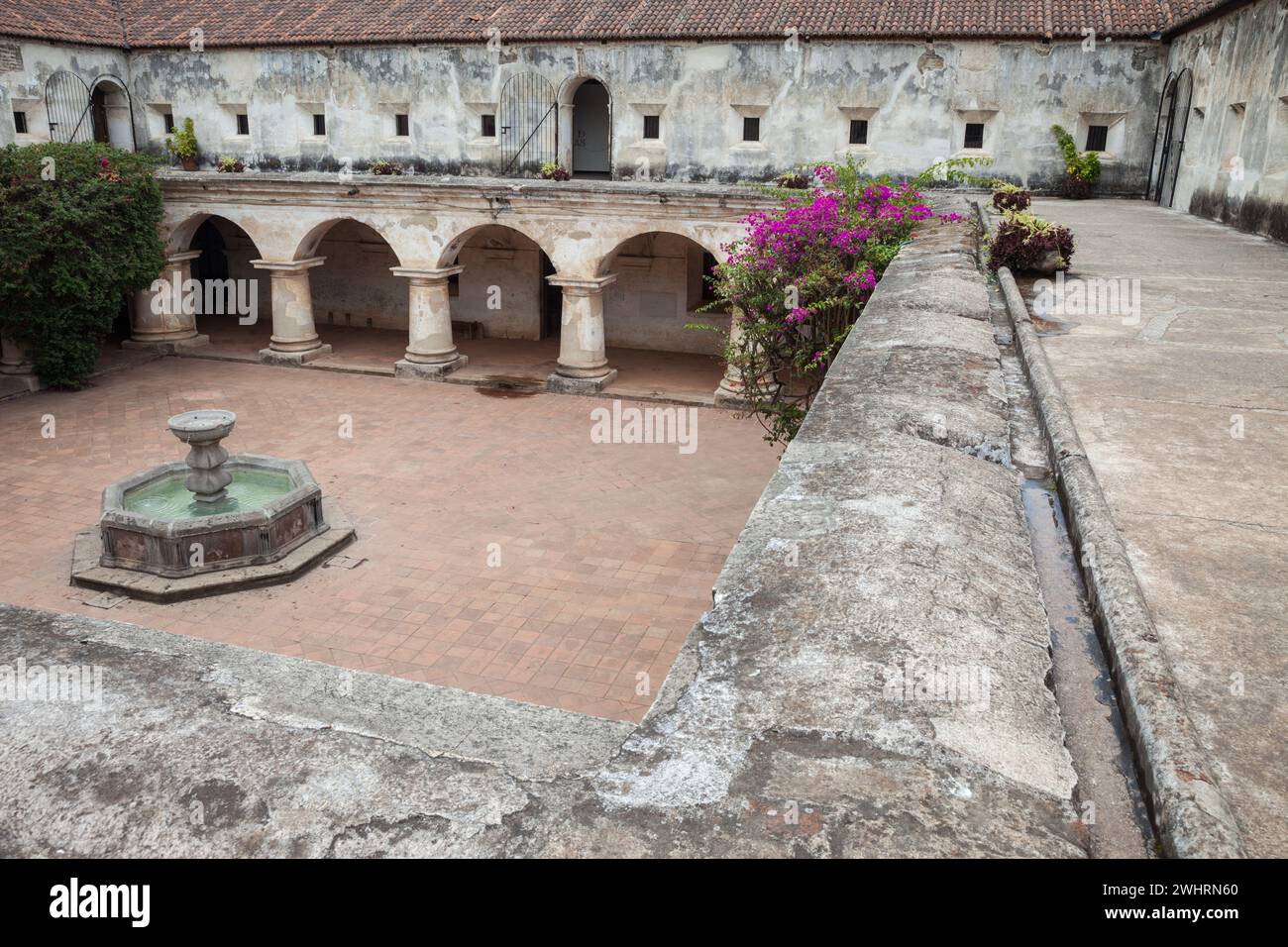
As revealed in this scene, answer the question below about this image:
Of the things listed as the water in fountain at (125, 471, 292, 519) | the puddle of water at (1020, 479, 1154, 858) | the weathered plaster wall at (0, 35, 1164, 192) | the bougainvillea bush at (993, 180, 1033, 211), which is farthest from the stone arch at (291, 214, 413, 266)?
the puddle of water at (1020, 479, 1154, 858)

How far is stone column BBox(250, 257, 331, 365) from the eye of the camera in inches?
899

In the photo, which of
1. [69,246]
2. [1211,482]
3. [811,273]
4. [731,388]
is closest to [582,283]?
[731,388]

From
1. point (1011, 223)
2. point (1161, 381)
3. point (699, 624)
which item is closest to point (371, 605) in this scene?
point (1011, 223)

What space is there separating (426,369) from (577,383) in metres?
3.63

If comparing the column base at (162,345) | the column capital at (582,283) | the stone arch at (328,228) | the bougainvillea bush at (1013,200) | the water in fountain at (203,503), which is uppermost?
the bougainvillea bush at (1013,200)

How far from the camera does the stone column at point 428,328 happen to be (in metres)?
21.7

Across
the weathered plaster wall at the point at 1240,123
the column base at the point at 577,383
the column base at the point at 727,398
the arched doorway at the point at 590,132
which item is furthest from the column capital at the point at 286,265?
the weathered plaster wall at the point at 1240,123

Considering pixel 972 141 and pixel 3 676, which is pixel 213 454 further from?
pixel 972 141

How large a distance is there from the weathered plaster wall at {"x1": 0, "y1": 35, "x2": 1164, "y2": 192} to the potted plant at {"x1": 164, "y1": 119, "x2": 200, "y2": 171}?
350 mm

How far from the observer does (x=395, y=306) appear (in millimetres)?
→ 26953

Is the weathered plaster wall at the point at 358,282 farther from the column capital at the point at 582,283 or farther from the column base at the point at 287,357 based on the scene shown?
the column capital at the point at 582,283

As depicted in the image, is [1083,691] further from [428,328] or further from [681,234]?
[428,328]

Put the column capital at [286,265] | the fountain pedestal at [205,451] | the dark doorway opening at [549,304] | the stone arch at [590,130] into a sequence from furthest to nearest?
the stone arch at [590,130] < the dark doorway opening at [549,304] < the column capital at [286,265] < the fountain pedestal at [205,451]
